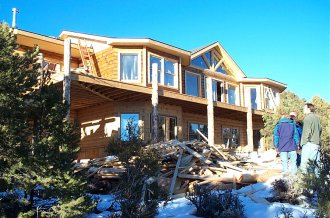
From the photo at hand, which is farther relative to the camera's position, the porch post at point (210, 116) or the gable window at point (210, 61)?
the gable window at point (210, 61)

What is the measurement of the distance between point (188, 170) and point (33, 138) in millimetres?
5216

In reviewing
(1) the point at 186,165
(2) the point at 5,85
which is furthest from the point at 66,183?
(1) the point at 186,165

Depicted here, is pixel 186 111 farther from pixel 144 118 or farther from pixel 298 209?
pixel 298 209

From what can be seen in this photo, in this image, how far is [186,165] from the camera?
1099 centimetres

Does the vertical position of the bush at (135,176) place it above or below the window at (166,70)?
below

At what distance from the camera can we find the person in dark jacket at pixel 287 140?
869 centimetres

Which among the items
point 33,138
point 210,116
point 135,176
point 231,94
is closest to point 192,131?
point 210,116

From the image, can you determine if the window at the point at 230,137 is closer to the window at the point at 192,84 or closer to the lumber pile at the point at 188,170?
the window at the point at 192,84

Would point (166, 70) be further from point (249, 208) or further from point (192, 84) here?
point (249, 208)

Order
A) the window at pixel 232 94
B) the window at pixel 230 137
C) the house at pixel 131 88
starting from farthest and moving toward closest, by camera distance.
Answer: the window at pixel 232 94 → the window at pixel 230 137 → the house at pixel 131 88

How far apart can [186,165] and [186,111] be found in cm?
1113

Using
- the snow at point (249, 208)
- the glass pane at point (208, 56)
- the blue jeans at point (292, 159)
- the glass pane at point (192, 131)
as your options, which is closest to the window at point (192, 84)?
the glass pane at point (192, 131)

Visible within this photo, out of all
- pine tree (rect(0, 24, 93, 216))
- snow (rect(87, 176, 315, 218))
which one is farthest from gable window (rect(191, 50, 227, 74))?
pine tree (rect(0, 24, 93, 216))

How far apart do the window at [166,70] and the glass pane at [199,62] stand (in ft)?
10.3
